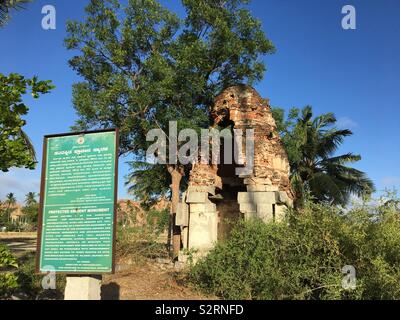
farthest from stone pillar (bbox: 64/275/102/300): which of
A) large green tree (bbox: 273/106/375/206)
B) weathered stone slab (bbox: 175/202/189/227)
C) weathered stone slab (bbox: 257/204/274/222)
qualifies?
large green tree (bbox: 273/106/375/206)

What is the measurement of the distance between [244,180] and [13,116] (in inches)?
328

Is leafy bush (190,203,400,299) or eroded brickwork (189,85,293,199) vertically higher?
eroded brickwork (189,85,293,199)

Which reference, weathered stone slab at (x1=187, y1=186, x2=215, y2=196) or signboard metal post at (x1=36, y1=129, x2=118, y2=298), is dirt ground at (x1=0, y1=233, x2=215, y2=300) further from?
signboard metal post at (x1=36, y1=129, x2=118, y2=298)

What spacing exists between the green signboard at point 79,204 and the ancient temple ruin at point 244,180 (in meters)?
7.16

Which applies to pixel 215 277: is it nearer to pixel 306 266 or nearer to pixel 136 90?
pixel 306 266

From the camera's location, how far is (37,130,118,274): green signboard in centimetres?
520

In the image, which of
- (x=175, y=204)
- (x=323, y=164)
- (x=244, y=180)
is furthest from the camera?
(x=323, y=164)

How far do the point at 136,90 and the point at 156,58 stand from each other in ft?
4.90

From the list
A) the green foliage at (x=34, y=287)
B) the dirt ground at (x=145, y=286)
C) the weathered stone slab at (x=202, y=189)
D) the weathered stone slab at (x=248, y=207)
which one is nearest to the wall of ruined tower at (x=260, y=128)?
the weathered stone slab at (x=248, y=207)

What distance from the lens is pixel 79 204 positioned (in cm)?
537

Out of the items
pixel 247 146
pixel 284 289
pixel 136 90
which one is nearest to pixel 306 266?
pixel 284 289

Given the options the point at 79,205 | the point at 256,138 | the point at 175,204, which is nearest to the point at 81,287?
the point at 79,205

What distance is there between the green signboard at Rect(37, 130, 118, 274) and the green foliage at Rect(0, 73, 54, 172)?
0.47m

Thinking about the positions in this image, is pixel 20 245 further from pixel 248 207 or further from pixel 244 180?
pixel 248 207
